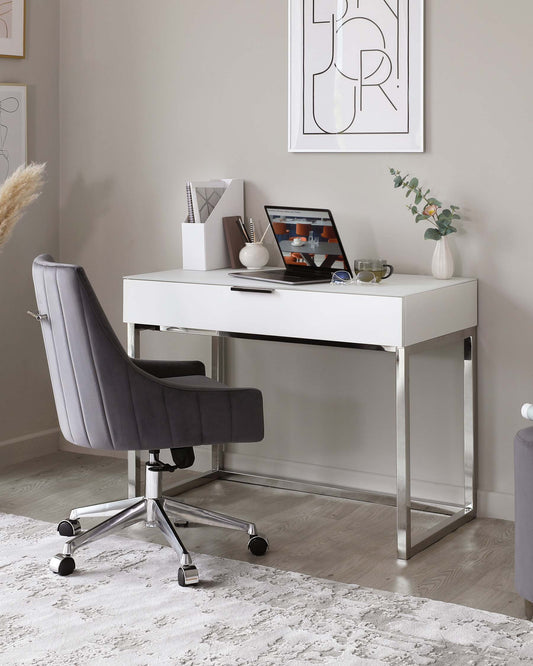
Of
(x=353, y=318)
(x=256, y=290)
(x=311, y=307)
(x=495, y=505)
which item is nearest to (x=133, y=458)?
(x=256, y=290)

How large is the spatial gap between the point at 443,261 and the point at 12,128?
1873 millimetres

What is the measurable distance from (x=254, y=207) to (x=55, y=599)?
1.76 metres

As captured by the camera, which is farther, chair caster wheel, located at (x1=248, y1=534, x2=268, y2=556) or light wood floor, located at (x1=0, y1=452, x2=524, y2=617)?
chair caster wheel, located at (x1=248, y1=534, x2=268, y2=556)

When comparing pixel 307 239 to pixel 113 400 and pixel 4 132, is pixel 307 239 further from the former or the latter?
pixel 4 132

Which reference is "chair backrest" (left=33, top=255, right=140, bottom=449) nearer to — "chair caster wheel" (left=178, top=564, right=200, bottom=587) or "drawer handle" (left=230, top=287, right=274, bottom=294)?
"chair caster wheel" (left=178, top=564, right=200, bottom=587)

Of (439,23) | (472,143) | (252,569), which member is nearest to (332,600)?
(252,569)

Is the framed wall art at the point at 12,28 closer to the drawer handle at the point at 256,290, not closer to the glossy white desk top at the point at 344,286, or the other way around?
the glossy white desk top at the point at 344,286

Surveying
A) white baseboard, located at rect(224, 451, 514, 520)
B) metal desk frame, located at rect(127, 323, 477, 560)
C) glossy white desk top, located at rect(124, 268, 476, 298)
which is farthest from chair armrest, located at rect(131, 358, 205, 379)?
white baseboard, located at rect(224, 451, 514, 520)

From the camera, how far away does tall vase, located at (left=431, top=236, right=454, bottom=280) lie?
341 cm

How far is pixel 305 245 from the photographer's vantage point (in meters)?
3.58

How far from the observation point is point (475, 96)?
3.43 m

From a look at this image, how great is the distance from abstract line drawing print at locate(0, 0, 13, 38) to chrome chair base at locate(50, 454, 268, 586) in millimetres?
1953

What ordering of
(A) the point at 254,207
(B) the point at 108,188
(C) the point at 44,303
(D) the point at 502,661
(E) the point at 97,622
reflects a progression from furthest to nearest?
(B) the point at 108,188 < (A) the point at 254,207 < (C) the point at 44,303 < (E) the point at 97,622 < (D) the point at 502,661

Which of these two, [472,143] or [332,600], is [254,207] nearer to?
[472,143]
